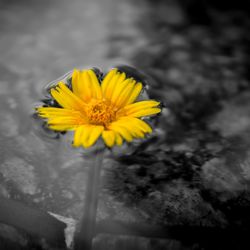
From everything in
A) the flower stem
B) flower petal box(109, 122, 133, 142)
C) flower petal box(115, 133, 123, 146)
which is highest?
flower petal box(109, 122, 133, 142)

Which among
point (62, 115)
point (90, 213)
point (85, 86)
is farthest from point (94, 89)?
point (90, 213)

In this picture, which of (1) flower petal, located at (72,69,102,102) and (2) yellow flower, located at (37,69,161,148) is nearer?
(2) yellow flower, located at (37,69,161,148)

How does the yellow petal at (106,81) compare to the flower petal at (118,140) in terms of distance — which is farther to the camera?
the yellow petal at (106,81)

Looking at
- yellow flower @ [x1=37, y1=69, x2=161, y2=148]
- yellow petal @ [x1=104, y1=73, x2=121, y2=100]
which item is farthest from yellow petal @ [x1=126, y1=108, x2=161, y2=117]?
yellow petal @ [x1=104, y1=73, x2=121, y2=100]

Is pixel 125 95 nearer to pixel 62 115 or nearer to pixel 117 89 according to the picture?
pixel 117 89

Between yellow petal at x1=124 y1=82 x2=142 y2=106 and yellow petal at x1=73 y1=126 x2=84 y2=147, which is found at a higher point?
yellow petal at x1=124 y1=82 x2=142 y2=106

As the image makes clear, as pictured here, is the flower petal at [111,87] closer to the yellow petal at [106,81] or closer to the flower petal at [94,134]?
the yellow petal at [106,81]

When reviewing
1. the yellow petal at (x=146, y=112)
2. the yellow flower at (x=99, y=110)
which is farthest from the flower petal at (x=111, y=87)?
the yellow petal at (x=146, y=112)

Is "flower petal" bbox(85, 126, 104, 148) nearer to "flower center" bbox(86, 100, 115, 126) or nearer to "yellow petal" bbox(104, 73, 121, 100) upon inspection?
"flower center" bbox(86, 100, 115, 126)
